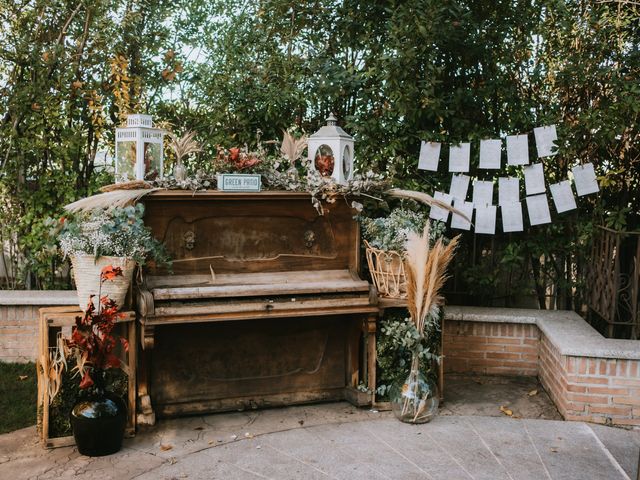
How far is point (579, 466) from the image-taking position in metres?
4.08

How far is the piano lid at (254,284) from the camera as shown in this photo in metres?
4.40

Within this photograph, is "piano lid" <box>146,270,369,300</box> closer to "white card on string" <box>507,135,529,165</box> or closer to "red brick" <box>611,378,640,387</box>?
"red brick" <box>611,378,640,387</box>

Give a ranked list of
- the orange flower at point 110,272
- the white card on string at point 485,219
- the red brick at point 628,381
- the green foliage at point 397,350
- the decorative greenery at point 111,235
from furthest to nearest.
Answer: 1. the white card on string at point 485,219
2. the green foliage at point 397,350
3. the red brick at point 628,381
4. the decorative greenery at point 111,235
5. the orange flower at point 110,272

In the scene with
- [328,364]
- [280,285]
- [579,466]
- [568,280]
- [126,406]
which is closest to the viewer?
[579,466]

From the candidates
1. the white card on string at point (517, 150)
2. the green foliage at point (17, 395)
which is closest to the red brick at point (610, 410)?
the white card on string at point (517, 150)

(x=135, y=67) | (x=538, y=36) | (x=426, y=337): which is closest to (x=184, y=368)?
(x=426, y=337)

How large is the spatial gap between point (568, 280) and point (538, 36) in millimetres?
1998

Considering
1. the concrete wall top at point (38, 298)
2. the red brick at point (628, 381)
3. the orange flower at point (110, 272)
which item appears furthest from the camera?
the concrete wall top at point (38, 298)

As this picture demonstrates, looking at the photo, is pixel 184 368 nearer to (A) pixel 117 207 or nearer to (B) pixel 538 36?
(A) pixel 117 207

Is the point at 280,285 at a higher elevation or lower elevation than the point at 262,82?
lower

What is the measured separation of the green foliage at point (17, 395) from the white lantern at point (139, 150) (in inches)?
62.9

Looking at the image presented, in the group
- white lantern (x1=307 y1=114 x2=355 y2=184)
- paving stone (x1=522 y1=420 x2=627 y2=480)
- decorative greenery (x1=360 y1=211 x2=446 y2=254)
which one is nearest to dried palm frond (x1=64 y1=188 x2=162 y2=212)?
white lantern (x1=307 y1=114 x2=355 y2=184)

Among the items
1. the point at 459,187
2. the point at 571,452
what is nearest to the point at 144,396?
the point at 571,452

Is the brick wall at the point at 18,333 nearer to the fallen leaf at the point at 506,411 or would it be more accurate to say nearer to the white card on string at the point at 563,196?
the fallen leaf at the point at 506,411
